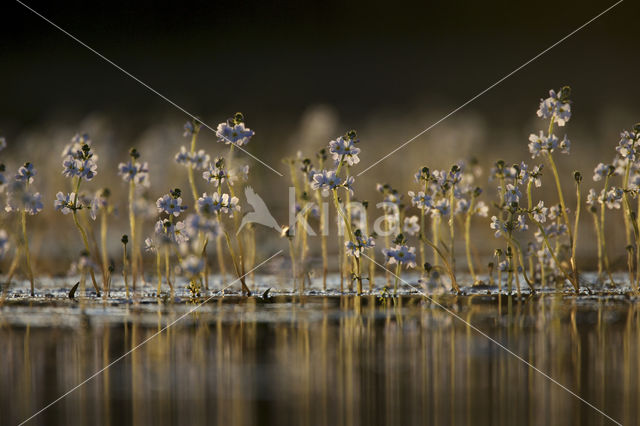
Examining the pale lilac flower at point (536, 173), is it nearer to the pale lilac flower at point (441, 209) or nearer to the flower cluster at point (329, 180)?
the pale lilac flower at point (441, 209)

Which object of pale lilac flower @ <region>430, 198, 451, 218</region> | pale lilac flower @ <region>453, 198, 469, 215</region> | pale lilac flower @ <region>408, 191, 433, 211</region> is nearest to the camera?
pale lilac flower @ <region>408, 191, 433, 211</region>

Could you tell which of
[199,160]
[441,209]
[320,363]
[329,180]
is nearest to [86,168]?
[199,160]

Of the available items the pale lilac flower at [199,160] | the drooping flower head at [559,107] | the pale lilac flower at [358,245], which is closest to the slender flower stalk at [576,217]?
the drooping flower head at [559,107]

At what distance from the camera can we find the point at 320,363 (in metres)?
2.13

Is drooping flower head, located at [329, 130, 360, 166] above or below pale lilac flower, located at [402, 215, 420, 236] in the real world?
above

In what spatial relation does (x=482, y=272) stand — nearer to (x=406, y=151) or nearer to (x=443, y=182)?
(x=443, y=182)

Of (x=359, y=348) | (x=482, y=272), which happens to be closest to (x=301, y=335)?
(x=359, y=348)

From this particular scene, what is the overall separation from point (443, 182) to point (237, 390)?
2.03 m

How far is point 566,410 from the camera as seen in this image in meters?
1.67

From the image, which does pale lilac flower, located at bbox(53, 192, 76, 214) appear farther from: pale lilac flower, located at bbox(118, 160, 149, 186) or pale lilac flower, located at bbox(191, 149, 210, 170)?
pale lilac flower, located at bbox(191, 149, 210, 170)

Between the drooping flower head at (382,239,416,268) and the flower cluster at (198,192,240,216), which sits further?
the drooping flower head at (382,239,416,268)

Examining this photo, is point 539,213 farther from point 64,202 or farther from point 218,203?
point 64,202

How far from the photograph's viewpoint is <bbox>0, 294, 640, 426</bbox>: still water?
5.49 ft

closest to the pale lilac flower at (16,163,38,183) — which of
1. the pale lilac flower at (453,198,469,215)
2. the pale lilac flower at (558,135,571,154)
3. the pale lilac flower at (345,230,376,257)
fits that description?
the pale lilac flower at (345,230,376,257)
